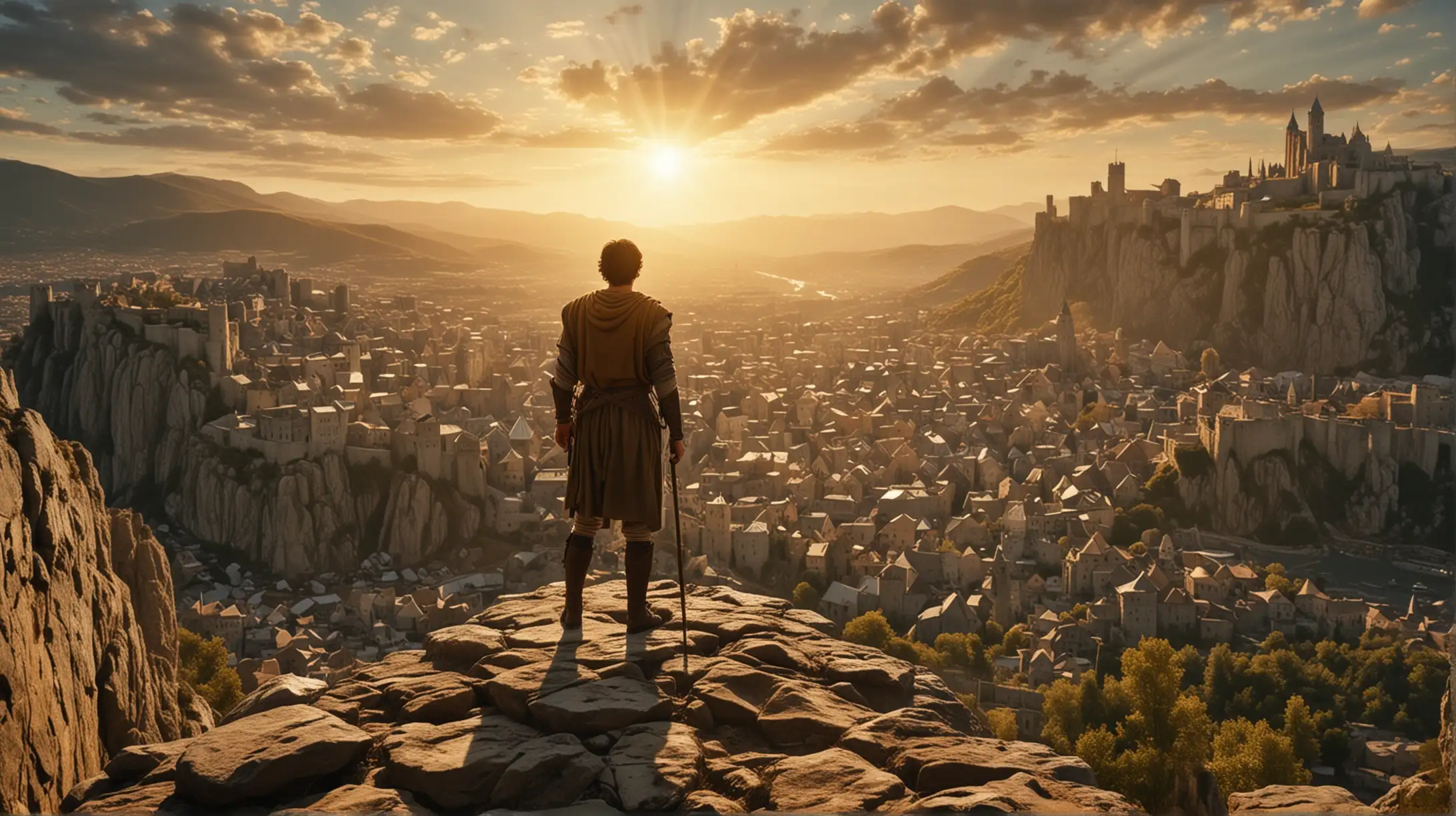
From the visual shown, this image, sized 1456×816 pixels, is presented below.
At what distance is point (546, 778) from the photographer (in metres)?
6.88

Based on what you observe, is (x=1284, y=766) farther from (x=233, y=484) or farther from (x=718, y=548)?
(x=233, y=484)

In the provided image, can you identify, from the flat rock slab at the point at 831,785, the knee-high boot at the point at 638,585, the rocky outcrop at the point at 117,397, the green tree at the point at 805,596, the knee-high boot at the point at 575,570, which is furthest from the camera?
the rocky outcrop at the point at 117,397

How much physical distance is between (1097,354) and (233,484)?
75.8 meters

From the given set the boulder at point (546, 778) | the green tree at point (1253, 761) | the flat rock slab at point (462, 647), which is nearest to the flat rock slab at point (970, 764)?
the boulder at point (546, 778)

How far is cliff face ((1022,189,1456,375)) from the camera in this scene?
9275 cm

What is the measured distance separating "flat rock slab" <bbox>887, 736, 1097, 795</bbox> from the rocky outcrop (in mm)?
64737

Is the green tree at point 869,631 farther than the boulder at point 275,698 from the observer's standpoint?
Yes

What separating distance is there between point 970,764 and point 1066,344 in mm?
98698

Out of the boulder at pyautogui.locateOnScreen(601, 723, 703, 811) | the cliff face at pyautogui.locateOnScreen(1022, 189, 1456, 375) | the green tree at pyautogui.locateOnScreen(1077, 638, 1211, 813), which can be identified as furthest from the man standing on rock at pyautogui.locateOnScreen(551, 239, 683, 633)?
the cliff face at pyautogui.locateOnScreen(1022, 189, 1456, 375)

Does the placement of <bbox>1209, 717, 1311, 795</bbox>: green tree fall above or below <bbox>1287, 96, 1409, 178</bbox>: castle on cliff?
below

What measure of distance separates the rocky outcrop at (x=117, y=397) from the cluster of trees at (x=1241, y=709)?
53440mm

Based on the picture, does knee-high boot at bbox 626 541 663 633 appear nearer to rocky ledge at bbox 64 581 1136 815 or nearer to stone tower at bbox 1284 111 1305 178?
rocky ledge at bbox 64 581 1136 815

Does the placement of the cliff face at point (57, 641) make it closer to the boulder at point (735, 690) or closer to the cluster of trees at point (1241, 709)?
the boulder at point (735, 690)

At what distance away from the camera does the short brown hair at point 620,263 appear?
878 cm
